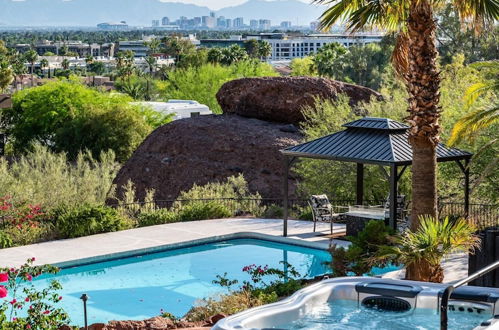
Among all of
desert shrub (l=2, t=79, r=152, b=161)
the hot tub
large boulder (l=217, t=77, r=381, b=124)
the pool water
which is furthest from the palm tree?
desert shrub (l=2, t=79, r=152, b=161)

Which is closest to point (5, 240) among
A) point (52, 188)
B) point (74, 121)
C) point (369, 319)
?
point (52, 188)

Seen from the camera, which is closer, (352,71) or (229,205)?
(229,205)

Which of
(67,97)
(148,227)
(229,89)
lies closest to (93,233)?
(148,227)

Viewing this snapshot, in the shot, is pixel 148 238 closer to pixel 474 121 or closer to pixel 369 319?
pixel 474 121

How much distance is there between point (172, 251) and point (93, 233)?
2251mm

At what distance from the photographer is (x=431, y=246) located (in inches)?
487

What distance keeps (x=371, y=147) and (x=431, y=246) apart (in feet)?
16.9

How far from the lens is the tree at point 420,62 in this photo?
12.8 metres

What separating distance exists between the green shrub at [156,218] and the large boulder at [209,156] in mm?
5527

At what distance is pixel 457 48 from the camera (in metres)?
54.6

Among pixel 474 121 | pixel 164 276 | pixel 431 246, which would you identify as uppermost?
pixel 474 121

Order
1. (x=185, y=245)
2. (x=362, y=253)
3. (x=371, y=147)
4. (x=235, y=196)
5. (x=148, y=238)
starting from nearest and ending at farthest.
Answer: (x=362, y=253) → (x=371, y=147) → (x=185, y=245) → (x=148, y=238) → (x=235, y=196)

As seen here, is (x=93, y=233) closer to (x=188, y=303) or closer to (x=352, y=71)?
(x=188, y=303)

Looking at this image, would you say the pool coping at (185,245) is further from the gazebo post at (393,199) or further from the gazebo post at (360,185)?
the gazebo post at (360,185)
